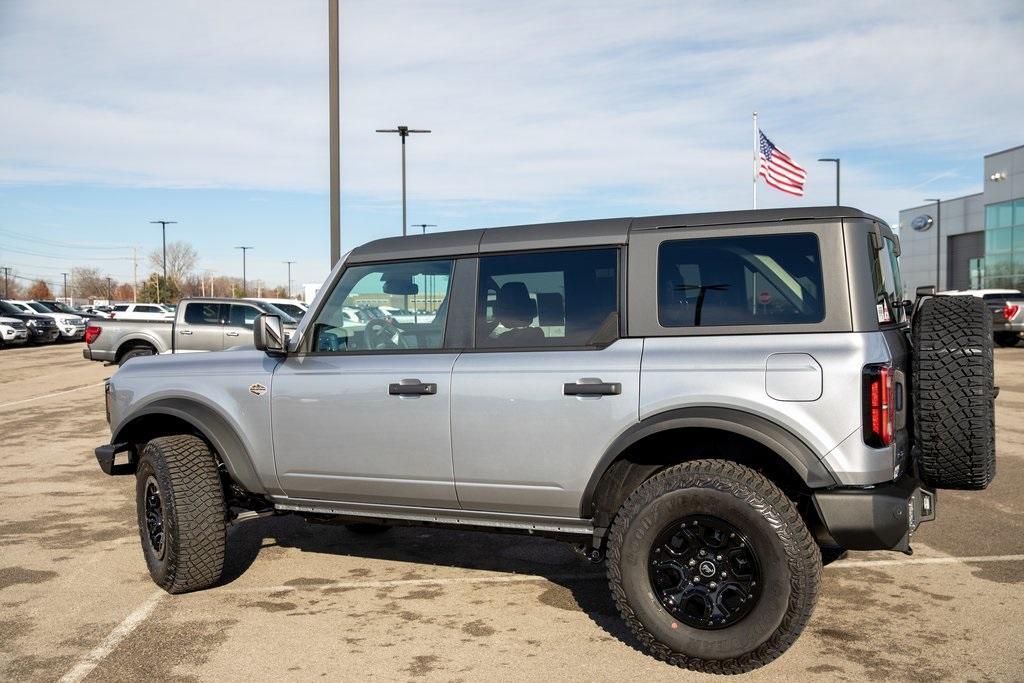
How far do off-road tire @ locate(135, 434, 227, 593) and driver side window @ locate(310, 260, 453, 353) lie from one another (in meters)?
0.98

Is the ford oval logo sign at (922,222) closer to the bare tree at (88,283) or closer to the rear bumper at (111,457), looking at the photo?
the rear bumper at (111,457)

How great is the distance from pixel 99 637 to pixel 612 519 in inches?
99.4

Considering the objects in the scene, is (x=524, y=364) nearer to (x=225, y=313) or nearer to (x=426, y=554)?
(x=426, y=554)

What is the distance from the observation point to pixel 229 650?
4266mm

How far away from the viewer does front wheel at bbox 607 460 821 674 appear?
151 inches

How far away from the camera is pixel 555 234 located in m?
4.58

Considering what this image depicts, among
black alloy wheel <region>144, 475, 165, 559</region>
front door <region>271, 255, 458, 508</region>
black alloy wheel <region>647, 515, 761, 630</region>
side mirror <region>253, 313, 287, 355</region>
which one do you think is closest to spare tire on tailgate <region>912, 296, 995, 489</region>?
black alloy wheel <region>647, 515, 761, 630</region>

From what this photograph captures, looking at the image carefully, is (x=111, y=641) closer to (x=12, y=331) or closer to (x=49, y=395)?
(x=49, y=395)

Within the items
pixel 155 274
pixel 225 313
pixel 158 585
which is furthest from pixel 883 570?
pixel 155 274

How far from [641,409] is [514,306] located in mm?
901

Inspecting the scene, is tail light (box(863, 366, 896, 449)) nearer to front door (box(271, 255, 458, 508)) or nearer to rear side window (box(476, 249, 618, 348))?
rear side window (box(476, 249, 618, 348))

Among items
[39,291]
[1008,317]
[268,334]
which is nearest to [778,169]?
[1008,317]

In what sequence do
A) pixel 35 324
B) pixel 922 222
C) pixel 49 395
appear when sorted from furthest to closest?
pixel 922 222 → pixel 35 324 → pixel 49 395

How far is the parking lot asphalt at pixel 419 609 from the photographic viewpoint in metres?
4.03
